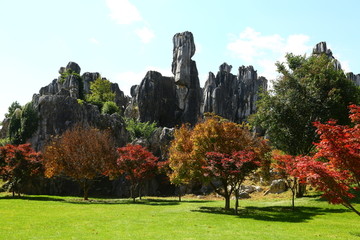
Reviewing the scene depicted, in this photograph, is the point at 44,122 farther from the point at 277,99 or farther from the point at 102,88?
the point at 277,99

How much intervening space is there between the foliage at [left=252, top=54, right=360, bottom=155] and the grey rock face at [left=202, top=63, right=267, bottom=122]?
44.9 m

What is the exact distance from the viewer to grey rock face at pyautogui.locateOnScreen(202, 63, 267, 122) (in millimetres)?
82375

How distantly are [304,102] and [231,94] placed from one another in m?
58.6

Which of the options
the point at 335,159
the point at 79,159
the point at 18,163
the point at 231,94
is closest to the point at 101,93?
the point at 231,94

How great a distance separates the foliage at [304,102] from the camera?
32.3 metres

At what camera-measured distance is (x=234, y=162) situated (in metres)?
21.3

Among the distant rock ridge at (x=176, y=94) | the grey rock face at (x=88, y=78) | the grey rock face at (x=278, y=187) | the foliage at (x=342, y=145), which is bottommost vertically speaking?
the grey rock face at (x=278, y=187)

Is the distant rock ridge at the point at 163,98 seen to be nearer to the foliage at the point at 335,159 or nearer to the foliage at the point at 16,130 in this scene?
the foliage at the point at 16,130

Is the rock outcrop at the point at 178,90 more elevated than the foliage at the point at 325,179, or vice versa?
the rock outcrop at the point at 178,90

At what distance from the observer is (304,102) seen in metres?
33.2

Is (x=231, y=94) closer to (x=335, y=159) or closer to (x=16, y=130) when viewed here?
(x=16, y=130)

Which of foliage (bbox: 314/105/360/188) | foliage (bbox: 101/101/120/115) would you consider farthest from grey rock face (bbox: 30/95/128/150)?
foliage (bbox: 314/105/360/188)

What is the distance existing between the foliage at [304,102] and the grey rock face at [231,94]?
44.9 meters

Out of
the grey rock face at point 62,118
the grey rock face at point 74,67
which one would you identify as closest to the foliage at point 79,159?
the grey rock face at point 62,118
